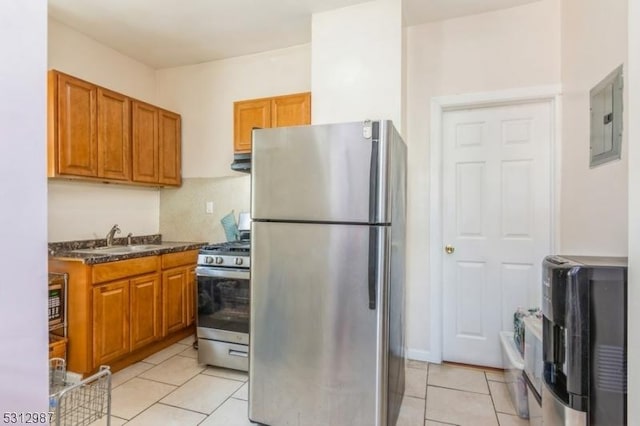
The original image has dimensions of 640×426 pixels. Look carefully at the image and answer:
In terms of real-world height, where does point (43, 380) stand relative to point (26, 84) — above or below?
below

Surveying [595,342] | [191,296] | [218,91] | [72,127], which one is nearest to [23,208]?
[595,342]

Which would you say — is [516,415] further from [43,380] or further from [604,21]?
[43,380]

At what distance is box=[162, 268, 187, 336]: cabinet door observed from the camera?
9.55 feet

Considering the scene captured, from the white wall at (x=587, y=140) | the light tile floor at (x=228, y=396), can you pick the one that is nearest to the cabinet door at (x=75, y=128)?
the light tile floor at (x=228, y=396)

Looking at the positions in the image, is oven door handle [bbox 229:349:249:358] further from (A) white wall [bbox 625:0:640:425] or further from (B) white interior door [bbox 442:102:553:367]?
(A) white wall [bbox 625:0:640:425]

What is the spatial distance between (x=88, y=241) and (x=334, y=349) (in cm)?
248

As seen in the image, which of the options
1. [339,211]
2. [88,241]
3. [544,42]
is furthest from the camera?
[88,241]

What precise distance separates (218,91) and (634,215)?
348cm

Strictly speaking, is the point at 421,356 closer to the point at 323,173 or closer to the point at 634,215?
the point at 323,173

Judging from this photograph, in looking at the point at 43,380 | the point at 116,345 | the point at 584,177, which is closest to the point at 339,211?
the point at 43,380

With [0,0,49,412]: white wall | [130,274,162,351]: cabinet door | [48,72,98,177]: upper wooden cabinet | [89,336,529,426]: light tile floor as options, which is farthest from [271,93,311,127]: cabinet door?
[0,0,49,412]: white wall

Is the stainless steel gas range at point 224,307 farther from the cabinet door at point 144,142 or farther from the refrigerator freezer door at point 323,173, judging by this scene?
the cabinet door at point 144,142

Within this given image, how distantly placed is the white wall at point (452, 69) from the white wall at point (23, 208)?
2.52 metres

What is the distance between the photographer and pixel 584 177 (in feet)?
6.53
